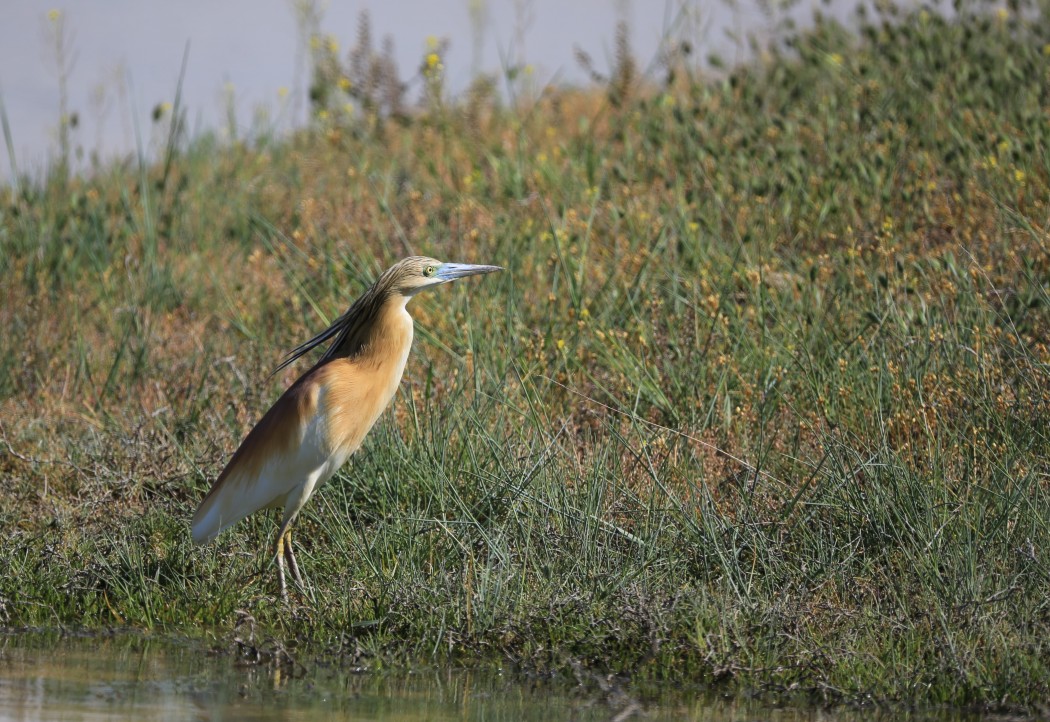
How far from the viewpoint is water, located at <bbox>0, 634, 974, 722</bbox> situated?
3.48 meters

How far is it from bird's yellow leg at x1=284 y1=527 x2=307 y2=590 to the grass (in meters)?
0.12

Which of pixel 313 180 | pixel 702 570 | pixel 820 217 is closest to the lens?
pixel 702 570

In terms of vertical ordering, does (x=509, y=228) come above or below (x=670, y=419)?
above

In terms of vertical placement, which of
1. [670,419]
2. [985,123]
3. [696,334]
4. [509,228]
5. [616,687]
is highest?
[985,123]

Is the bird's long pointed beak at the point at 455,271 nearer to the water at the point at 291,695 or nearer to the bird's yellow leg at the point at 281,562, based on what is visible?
the bird's yellow leg at the point at 281,562

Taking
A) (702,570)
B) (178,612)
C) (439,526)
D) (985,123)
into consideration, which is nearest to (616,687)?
(702,570)

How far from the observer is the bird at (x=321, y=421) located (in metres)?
4.67

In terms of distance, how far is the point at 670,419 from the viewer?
19.1ft

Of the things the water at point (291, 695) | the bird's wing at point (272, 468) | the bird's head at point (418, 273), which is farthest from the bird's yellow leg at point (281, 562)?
the bird's head at point (418, 273)

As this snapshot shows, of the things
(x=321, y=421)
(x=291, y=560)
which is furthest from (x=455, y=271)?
(x=291, y=560)

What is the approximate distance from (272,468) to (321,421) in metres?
0.24

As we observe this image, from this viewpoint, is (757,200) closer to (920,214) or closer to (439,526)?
(920,214)

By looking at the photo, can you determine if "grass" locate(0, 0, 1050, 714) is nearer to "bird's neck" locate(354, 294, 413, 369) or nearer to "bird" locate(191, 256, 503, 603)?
"bird" locate(191, 256, 503, 603)

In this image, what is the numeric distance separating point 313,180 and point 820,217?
3.96 metres
